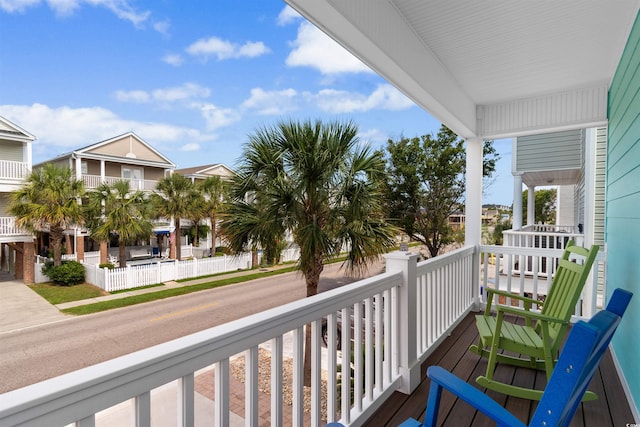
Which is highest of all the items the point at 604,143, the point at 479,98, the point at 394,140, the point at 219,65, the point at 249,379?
the point at 219,65

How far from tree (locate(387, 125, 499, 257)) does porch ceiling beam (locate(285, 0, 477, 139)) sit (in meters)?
6.00

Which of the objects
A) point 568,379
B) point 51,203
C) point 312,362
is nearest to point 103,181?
point 51,203

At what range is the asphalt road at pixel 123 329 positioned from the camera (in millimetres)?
3844

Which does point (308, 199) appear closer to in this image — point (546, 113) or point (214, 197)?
point (214, 197)

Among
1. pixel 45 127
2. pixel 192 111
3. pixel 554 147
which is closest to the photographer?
pixel 45 127

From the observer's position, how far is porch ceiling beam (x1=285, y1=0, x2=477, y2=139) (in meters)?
1.59

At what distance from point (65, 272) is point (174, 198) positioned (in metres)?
1.85

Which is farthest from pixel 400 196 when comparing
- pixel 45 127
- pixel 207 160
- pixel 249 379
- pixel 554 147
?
pixel 249 379

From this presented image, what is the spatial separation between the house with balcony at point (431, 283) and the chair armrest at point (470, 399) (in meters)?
0.43

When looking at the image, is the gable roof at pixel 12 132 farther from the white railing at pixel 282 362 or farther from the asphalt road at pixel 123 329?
the white railing at pixel 282 362

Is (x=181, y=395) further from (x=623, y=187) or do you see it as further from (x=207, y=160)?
(x=207, y=160)

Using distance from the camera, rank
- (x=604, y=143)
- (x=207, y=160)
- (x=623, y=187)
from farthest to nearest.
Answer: (x=207, y=160), (x=604, y=143), (x=623, y=187)

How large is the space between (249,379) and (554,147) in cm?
868

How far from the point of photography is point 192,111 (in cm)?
698
